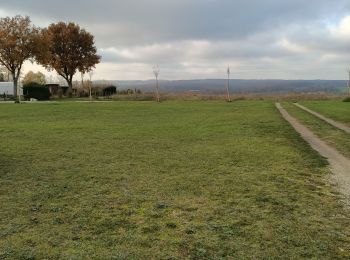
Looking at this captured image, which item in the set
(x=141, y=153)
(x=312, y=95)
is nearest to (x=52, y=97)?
(x=312, y=95)

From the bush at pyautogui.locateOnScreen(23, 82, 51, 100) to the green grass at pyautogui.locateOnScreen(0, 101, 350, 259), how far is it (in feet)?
165

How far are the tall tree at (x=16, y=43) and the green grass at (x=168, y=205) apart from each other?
47436 millimetres

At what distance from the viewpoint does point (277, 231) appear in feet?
15.1

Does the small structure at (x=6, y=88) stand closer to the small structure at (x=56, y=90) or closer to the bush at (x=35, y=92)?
the bush at (x=35, y=92)

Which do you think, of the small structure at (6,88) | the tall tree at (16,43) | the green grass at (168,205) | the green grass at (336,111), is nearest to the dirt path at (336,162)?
the green grass at (168,205)

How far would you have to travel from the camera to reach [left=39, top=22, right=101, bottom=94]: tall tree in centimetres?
7062

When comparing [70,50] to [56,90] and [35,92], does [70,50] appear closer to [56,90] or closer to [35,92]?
[56,90]

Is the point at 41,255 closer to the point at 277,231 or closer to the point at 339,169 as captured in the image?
the point at 277,231

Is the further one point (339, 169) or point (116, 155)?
point (116, 155)

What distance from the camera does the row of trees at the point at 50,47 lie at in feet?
180

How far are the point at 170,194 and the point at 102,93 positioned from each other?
66.5 m

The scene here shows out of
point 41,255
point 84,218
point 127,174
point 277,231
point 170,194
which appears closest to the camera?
point 41,255

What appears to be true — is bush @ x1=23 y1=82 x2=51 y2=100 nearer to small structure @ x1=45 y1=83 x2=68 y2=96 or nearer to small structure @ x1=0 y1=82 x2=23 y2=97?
small structure @ x1=0 y1=82 x2=23 y2=97

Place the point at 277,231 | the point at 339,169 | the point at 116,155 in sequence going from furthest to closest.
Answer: the point at 116,155 < the point at 339,169 < the point at 277,231
